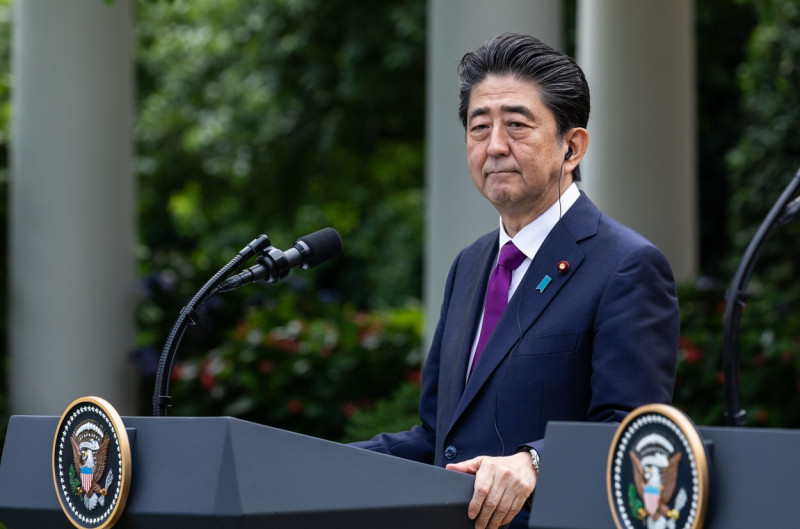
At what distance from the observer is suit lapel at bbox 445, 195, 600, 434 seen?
2850mm

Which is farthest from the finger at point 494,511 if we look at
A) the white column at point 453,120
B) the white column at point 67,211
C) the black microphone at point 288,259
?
the white column at point 67,211

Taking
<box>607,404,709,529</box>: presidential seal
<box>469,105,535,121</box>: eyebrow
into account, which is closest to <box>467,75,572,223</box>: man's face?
<box>469,105,535,121</box>: eyebrow

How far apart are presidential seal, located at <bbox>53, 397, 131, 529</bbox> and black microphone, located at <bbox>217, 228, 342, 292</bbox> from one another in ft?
1.24

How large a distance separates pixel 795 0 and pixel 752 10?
3.49m

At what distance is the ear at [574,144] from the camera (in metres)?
2.95

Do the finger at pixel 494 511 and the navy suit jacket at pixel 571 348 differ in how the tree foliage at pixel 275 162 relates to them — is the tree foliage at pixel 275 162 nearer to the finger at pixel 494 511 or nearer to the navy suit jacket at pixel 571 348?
the navy suit jacket at pixel 571 348

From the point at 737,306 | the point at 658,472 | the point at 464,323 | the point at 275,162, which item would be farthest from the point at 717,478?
the point at 275,162

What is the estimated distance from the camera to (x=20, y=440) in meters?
2.65

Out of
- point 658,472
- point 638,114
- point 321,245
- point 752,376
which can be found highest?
point 638,114

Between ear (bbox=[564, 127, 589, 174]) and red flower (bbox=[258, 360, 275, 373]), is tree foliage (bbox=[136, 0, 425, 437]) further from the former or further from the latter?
ear (bbox=[564, 127, 589, 174])

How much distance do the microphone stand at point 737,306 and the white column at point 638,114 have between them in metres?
5.37

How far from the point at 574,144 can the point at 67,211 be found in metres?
5.12

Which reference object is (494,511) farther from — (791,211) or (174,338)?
(791,211)

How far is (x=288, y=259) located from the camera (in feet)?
8.93
